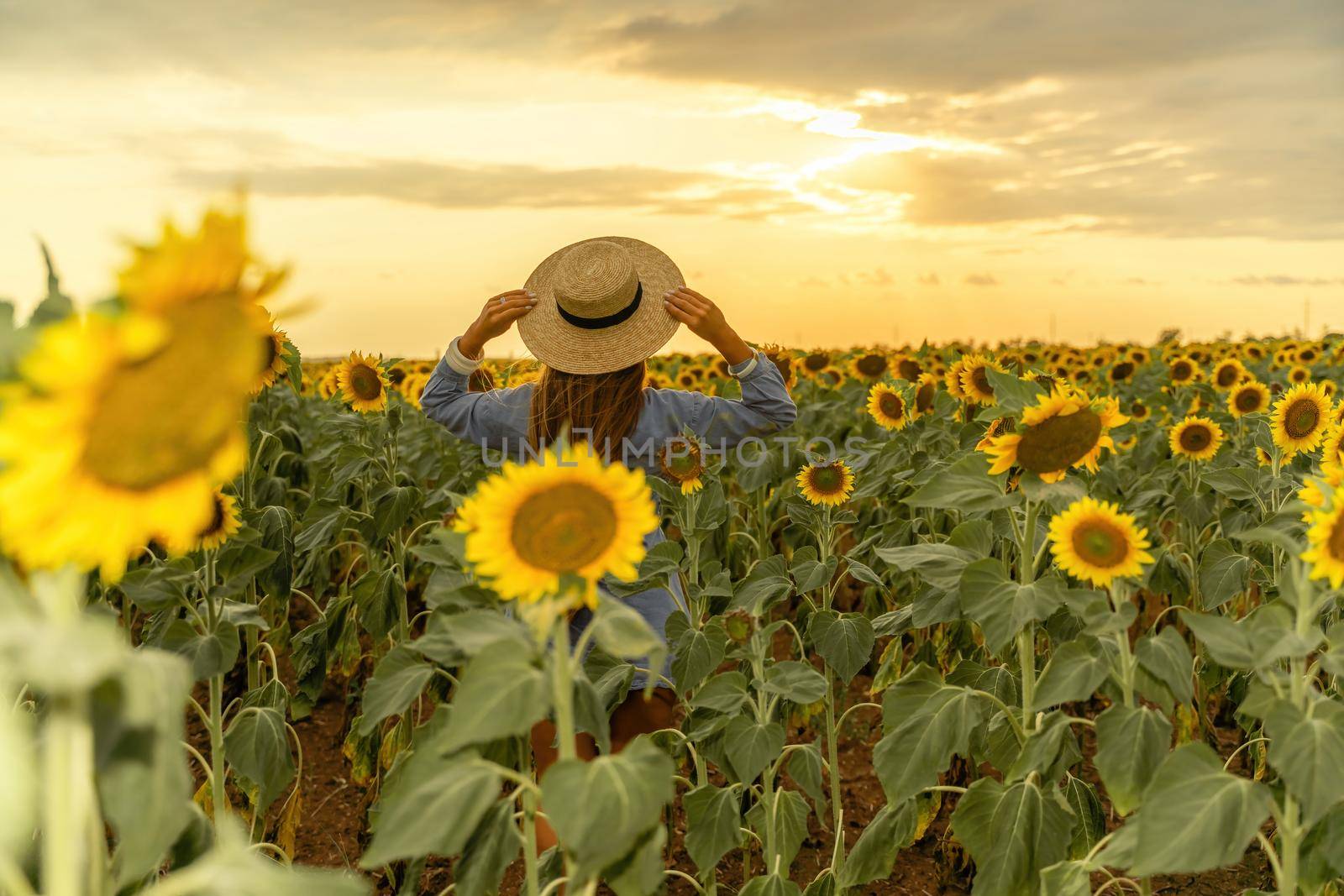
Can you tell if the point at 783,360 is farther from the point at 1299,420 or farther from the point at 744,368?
the point at 1299,420

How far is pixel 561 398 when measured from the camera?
363 centimetres

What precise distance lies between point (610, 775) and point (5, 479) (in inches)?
32.9

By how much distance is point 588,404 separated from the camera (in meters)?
3.63

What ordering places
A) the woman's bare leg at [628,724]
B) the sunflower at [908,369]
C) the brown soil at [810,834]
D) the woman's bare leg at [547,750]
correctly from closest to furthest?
the woman's bare leg at [547,750], the woman's bare leg at [628,724], the brown soil at [810,834], the sunflower at [908,369]

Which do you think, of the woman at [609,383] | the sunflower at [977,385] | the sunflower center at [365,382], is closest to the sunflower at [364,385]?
the sunflower center at [365,382]

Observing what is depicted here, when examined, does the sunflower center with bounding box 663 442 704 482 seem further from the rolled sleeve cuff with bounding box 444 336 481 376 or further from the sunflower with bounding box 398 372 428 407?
the sunflower with bounding box 398 372 428 407

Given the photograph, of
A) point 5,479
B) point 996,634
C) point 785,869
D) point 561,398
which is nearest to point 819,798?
point 785,869

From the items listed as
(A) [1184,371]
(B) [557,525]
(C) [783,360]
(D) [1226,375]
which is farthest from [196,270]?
(A) [1184,371]

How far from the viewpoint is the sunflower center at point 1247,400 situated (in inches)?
283

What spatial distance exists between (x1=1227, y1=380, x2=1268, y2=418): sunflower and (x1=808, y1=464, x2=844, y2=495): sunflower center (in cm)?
399

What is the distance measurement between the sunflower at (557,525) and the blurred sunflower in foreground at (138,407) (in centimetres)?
51

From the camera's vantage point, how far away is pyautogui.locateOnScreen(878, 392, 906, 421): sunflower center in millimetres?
6355

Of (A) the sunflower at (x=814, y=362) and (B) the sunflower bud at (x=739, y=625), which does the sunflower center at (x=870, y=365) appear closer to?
(A) the sunflower at (x=814, y=362)

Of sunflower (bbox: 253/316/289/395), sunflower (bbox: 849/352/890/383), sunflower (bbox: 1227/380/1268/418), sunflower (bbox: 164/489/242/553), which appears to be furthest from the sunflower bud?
sunflower (bbox: 849/352/890/383)
